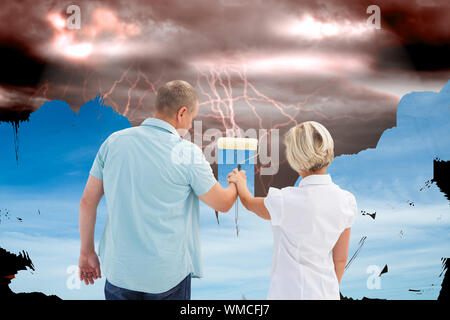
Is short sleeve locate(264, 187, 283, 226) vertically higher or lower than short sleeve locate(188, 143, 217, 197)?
lower

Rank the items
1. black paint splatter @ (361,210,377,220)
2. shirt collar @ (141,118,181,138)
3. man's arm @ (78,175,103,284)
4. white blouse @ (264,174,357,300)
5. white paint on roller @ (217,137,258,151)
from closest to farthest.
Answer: white blouse @ (264,174,357,300), shirt collar @ (141,118,181,138), man's arm @ (78,175,103,284), white paint on roller @ (217,137,258,151), black paint splatter @ (361,210,377,220)

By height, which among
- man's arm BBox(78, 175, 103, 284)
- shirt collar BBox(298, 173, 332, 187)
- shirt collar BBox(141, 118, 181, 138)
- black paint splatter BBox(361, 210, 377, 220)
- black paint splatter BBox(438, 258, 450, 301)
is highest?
shirt collar BBox(141, 118, 181, 138)

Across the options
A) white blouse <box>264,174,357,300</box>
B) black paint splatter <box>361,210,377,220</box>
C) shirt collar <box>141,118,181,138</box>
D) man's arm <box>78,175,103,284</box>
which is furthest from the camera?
black paint splatter <box>361,210,377,220</box>

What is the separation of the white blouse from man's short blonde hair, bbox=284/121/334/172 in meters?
0.05

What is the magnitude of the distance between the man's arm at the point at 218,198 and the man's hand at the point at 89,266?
615 millimetres

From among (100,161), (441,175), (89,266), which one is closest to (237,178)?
(100,161)

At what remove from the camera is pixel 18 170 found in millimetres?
2662

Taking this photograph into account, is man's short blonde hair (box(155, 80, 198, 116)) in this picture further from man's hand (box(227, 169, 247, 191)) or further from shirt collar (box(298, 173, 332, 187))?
shirt collar (box(298, 173, 332, 187))

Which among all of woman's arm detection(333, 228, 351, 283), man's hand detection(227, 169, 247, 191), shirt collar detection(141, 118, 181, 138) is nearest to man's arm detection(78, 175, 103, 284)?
shirt collar detection(141, 118, 181, 138)

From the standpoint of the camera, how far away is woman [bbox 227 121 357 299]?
136 cm

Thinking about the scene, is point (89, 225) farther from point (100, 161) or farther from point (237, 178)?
point (237, 178)

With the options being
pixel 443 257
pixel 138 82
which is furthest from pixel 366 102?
pixel 138 82

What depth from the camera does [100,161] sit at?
4.98 feet

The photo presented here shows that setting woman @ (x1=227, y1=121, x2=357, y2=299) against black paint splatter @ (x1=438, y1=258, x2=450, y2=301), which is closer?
woman @ (x1=227, y1=121, x2=357, y2=299)
